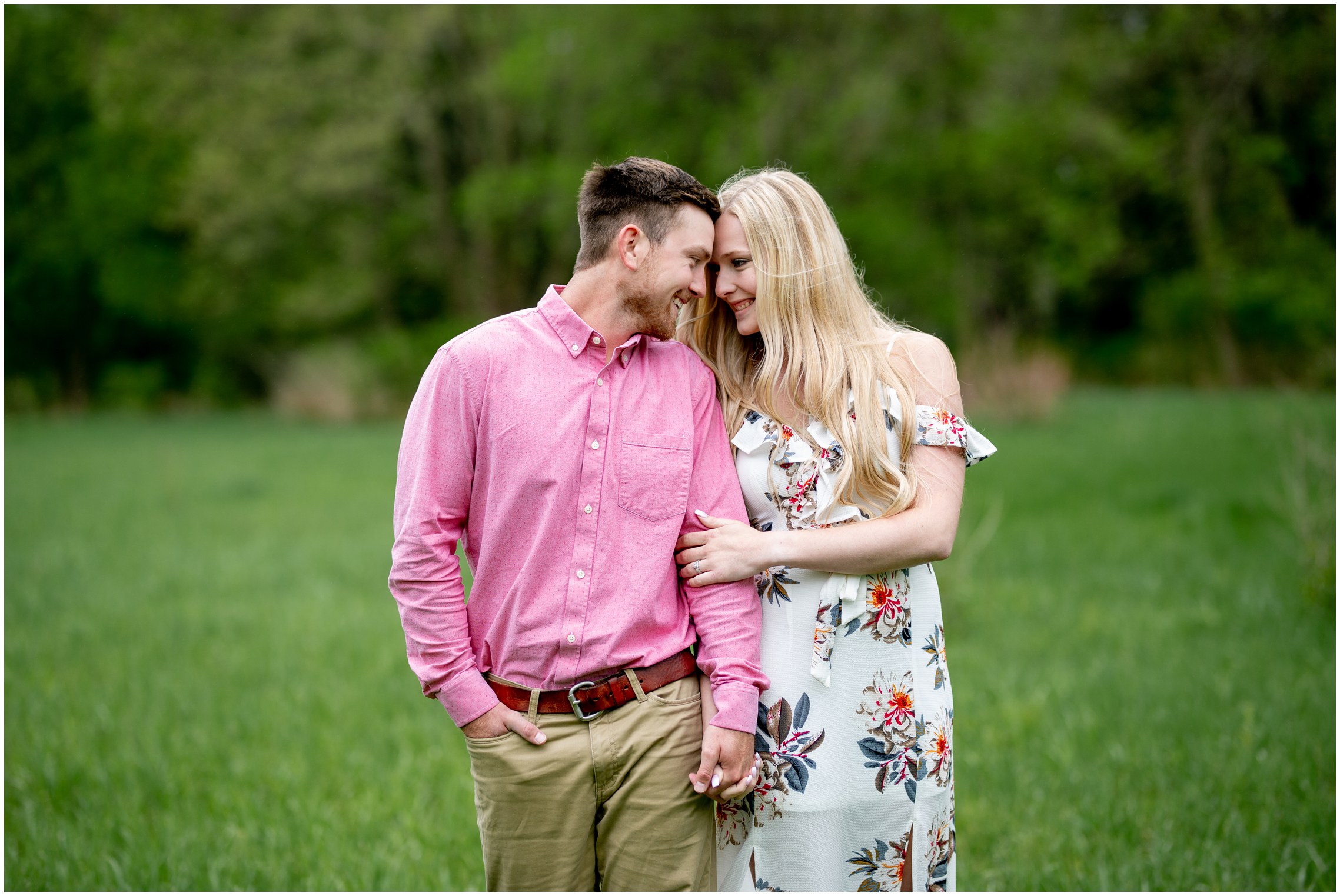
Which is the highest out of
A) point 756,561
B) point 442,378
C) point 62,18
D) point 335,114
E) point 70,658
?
point 62,18

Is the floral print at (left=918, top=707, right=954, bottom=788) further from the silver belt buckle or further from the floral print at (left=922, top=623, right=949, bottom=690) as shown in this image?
the silver belt buckle

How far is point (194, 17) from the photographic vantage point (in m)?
24.7

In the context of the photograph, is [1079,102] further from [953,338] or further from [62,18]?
[62,18]

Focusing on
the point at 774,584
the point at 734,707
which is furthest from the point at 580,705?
the point at 774,584

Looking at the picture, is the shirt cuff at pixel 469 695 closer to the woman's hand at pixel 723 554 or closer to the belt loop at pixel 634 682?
the belt loop at pixel 634 682

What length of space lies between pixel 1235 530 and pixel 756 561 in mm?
8058

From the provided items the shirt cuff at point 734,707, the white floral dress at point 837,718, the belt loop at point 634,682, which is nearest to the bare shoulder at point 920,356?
the white floral dress at point 837,718

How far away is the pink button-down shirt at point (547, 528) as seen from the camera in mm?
2258

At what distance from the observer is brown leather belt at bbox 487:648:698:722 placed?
2.27 m

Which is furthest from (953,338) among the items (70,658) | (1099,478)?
(70,658)

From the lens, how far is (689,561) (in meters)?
2.35

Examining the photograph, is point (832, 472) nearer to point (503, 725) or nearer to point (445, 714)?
point (503, 725)

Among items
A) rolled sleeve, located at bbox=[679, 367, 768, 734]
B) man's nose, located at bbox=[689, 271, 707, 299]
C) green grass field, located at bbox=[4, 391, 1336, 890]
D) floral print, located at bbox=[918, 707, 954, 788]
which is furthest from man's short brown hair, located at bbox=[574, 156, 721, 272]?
green grass field, located at bbox=[4, 391, 1336, 890]

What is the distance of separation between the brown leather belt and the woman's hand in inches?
8.0
